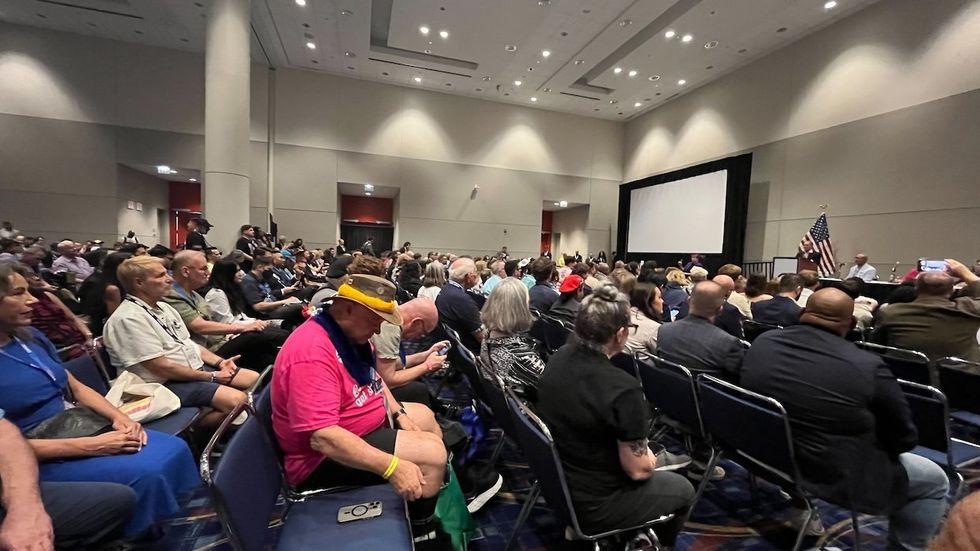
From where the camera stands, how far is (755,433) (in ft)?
6.09

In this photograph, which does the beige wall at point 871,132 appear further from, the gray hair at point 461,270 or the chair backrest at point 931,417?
the gray hair at point 461,270

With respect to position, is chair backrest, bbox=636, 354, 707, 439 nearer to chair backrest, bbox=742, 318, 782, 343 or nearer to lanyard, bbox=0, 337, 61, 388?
chair backrest, bbox=742, 318, 782, 343

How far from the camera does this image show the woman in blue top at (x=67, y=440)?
5.05ft

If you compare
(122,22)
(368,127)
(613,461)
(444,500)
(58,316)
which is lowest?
(444,500)

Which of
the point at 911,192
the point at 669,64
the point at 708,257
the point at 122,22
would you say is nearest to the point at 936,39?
the point at 911,192

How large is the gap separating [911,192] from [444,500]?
1188 centimetres

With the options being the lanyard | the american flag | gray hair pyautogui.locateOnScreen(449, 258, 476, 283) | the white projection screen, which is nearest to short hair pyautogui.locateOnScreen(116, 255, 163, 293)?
the lanyard

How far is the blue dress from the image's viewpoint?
5.07 ft

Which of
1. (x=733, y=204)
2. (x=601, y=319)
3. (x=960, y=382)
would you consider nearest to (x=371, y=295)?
(x=601, y=319)

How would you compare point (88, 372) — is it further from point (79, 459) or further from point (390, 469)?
point (390, 469)

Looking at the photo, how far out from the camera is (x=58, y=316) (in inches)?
105

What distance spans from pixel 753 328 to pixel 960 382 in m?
1.66

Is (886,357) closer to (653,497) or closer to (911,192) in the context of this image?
(653,497)

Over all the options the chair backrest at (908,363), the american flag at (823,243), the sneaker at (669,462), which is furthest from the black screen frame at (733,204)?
the sneaker at (669,462)
